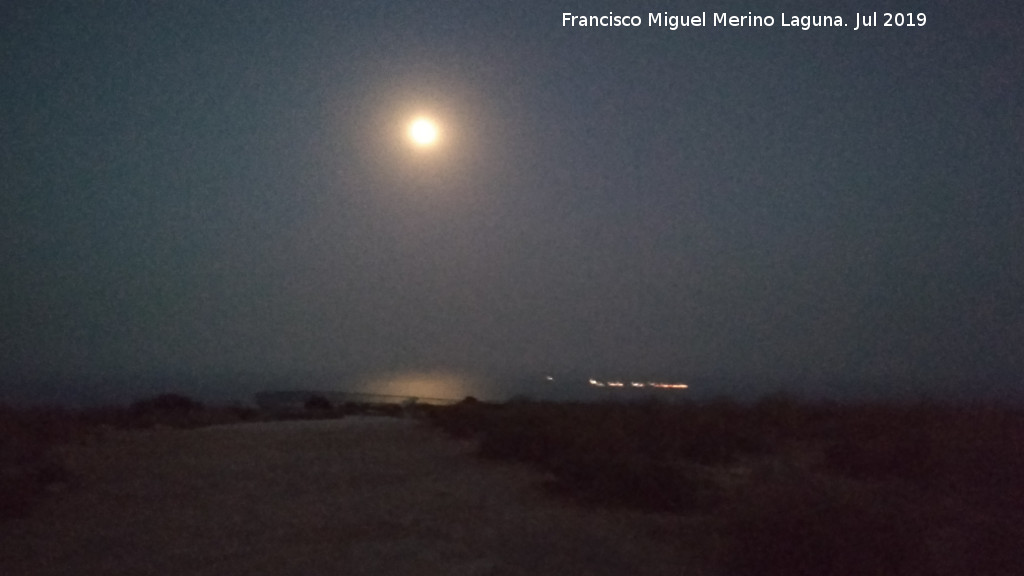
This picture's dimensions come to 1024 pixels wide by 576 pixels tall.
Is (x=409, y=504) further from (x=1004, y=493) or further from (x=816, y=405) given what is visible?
(x=816, y=405)

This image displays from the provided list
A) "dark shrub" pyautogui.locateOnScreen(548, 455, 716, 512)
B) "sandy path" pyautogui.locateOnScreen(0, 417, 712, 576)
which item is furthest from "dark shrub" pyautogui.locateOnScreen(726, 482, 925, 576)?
"dark shrub" pyautogui.locateOnScreen(548, 455, 716, 512)

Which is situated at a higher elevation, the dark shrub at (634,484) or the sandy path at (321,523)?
the dark shrub at (634,484)

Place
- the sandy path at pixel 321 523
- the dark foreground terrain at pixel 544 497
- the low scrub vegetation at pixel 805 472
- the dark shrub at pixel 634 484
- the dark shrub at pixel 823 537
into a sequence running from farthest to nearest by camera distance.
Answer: the dark shrub at pixel 634 484, the sandy path at pixel 321 523, the dark foreground terrain at pixel 544 497, the low scrub vegetation at pixel 805 472, the dark shrub at pixel 823 537

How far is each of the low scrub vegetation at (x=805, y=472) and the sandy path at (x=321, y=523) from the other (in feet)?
3.33

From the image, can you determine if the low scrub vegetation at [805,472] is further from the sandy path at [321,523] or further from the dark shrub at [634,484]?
the sandy path at [321,523]

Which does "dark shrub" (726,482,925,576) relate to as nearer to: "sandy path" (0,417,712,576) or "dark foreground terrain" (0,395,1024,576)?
"dark foreground terrain" (0,395,1024,576)

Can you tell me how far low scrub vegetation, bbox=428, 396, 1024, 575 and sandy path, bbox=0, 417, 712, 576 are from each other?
1016 millimetres

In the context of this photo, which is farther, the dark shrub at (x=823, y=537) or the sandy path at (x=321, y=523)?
the sandy path at (x=321, y=523)

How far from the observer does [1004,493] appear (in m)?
17.5

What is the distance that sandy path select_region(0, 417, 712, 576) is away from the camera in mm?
13680

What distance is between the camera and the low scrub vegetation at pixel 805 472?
1247 centimetres

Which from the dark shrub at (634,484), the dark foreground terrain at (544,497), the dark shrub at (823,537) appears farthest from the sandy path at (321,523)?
the dark shrub at (823,537)

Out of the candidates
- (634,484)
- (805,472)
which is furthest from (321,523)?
(805,472)

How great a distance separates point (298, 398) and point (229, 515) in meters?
47.5
